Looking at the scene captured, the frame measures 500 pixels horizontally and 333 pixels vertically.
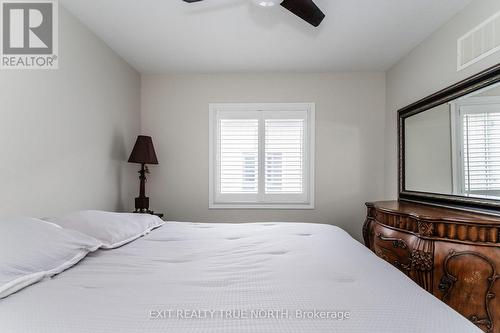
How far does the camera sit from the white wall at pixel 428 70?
6.69 feet

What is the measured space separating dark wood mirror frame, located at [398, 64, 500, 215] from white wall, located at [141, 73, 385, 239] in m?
0.44

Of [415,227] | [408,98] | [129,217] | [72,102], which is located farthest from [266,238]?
[408,98]

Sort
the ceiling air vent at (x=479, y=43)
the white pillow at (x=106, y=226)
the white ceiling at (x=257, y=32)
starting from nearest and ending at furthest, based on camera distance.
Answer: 1. the white pillow at (x=106, y=226)
2. the ceiling air vent at (x=479, y=43)
3. the white ceiling at (x=257, y=32)

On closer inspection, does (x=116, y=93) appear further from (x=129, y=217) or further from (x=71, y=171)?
(x=129, y=217)

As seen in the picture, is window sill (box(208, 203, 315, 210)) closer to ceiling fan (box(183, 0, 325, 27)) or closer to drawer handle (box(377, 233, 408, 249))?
drawer handle (box(377, 233, 408, 249))

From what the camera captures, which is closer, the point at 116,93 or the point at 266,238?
the point at 266,238

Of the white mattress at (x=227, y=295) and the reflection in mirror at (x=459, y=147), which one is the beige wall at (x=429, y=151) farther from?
the white mattress at (x=227, y=295)

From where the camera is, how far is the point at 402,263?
2.15 metres

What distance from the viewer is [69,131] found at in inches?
89.3

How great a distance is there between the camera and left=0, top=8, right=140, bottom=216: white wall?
1.77 metres

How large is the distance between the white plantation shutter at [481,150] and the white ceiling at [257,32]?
2.81 feet

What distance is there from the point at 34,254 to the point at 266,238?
3.81 feet

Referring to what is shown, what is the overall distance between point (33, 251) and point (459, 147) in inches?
104

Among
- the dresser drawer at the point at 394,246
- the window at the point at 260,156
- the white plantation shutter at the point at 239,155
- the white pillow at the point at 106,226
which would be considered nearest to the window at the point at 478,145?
the dresser drawer at the point at 394,246
